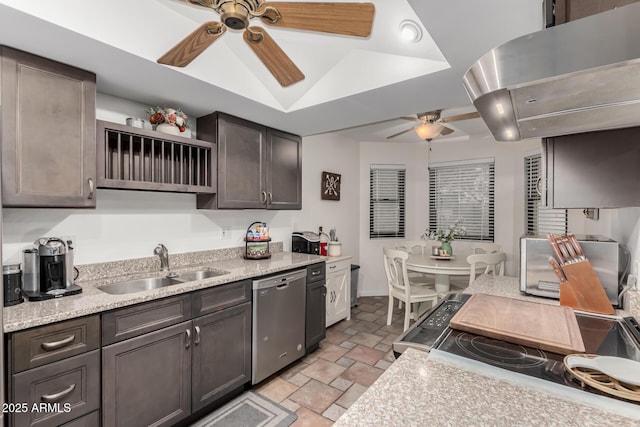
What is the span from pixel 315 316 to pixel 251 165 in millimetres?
1573

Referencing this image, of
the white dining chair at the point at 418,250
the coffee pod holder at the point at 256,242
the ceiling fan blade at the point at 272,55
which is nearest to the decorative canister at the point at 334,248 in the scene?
the coffee pod holder at the point at 256,242

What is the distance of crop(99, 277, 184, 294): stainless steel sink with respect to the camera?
2017 mm

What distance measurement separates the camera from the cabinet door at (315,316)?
2.88 meters

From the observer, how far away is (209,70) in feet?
6.54

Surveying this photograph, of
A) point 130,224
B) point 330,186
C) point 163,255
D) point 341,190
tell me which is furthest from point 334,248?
point 130,224

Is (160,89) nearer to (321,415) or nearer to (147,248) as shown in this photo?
(147,248)

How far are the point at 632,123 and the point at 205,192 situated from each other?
2.47 metres

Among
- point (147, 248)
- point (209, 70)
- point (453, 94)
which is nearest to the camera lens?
point (209, 70)

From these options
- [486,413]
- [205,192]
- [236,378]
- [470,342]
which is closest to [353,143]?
[205,192]

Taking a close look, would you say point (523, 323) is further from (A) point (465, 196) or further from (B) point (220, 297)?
(A) point (465, 196)

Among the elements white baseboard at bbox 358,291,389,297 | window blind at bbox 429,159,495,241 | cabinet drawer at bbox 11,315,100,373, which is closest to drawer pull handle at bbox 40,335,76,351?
cabinet drawer at bbox 11,315,100,373

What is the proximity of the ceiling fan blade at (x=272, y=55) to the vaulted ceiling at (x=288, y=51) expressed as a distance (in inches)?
7.0

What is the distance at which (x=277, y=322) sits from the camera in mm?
2551

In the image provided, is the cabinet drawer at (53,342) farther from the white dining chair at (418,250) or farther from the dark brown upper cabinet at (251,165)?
Answer: the white dining chair at (418,250)
